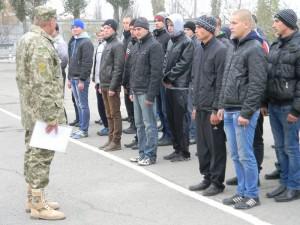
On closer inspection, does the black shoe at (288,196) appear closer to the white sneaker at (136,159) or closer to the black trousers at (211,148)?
the black trousers at (211,148)

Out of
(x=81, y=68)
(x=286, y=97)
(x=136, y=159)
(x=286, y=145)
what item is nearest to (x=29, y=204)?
(x=136, y=159)

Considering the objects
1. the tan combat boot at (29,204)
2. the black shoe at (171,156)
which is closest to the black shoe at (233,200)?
the tan combat boot at (29,204)

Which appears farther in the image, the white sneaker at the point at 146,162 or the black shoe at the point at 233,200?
the white sneaker at the point at 146,162

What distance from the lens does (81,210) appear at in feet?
19.6

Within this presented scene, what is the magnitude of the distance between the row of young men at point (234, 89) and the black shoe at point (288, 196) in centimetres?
1

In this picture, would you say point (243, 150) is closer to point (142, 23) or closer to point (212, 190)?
point (212, 190)

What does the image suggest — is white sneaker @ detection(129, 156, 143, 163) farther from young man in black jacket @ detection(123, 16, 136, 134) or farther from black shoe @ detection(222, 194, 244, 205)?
black shoe @ detection(222, 194, 244, 205)

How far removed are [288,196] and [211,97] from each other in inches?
53.3

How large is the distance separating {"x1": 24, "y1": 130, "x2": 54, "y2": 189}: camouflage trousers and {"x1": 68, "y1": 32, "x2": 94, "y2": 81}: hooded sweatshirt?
4.50 metres

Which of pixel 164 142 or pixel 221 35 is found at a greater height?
pixel 221 35

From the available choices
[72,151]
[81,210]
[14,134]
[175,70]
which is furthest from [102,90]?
[81,210]

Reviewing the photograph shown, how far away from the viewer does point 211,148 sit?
654 centimetres

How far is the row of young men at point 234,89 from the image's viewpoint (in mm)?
5676

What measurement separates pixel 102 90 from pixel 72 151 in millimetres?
1088
